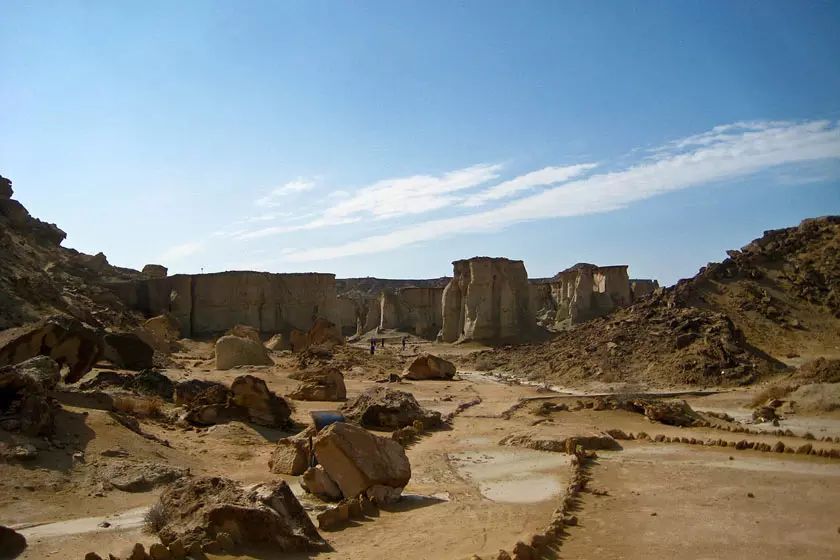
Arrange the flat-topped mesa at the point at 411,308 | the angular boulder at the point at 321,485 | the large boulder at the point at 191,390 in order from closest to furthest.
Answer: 1. the angular boulder at the point at 321,485
2. the large boulder at the point at 191,390
3. the flat-topped mesa at the point at 411,308

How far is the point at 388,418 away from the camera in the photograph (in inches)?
581

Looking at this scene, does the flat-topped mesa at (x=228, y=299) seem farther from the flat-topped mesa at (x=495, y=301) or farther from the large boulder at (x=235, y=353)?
the large boulder at (x=235, y=353)

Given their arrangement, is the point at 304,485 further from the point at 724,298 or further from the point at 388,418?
the point at 724,298

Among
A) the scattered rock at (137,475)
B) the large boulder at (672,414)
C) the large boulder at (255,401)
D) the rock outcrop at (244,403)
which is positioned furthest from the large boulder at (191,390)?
the large boulder at (672,414)

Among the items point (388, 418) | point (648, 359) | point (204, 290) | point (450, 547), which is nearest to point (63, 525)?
point (450, 547)

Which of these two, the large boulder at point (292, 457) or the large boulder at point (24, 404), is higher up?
the large boulder at point (24, 404)

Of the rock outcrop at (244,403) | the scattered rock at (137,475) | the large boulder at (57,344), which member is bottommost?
the scattered rock at (137,475)

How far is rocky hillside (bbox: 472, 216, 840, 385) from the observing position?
75.9 ft

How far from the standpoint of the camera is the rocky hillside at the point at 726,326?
23.1m

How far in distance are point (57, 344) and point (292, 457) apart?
598 cm

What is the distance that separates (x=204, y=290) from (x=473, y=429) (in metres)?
30.4

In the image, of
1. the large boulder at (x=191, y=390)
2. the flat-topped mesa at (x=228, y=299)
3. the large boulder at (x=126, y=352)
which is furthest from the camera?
the flat-topped mesa at (x=228, y=299)

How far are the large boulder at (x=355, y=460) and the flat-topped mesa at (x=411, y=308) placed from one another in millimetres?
49916

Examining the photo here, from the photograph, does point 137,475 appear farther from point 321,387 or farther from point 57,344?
point 321,387
